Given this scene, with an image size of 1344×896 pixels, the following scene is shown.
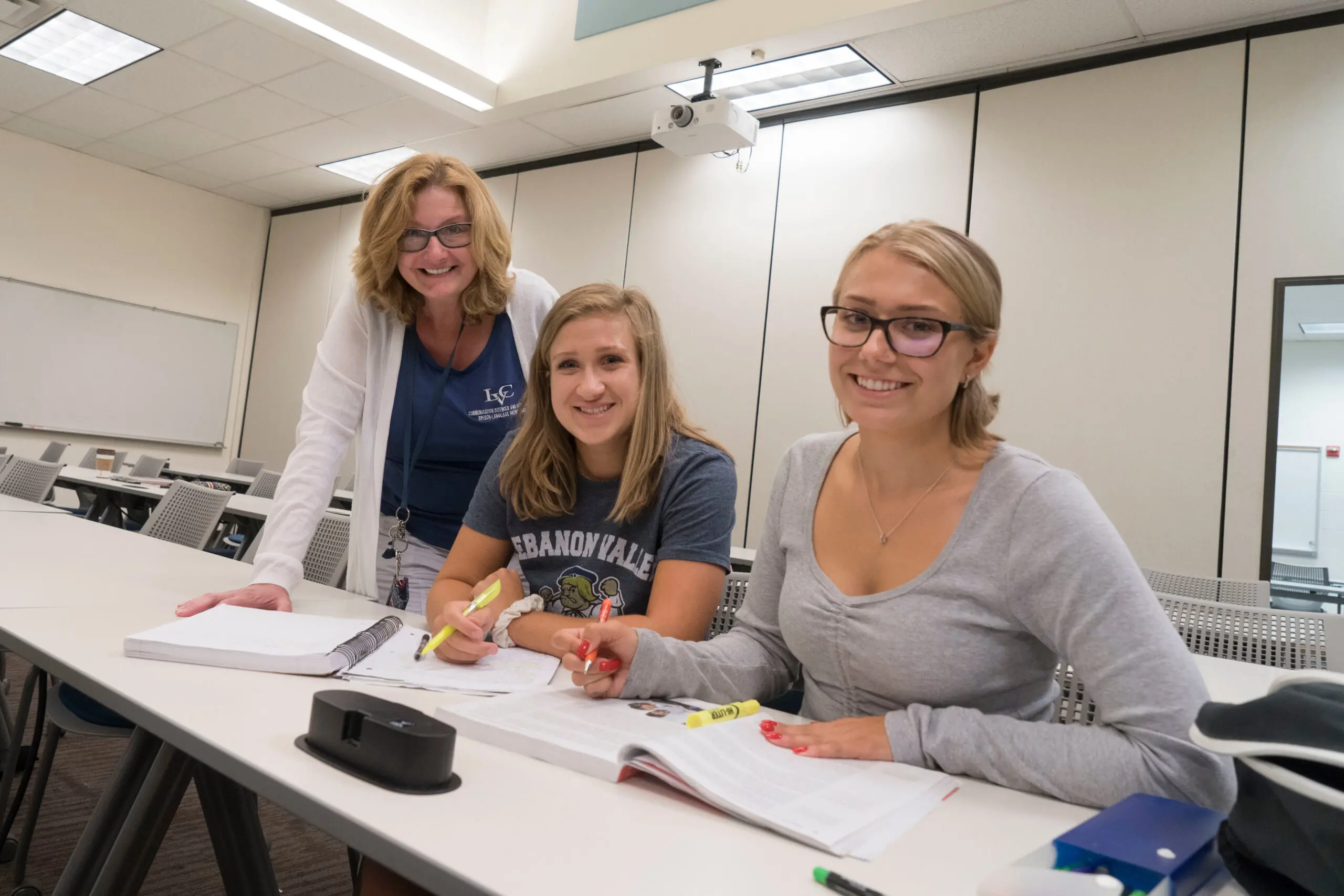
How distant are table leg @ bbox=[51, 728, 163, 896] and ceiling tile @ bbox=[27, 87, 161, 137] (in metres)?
6.98

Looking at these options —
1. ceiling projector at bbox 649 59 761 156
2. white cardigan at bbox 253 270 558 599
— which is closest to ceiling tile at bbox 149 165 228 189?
ceiling projector at bbox 649 59 761 156

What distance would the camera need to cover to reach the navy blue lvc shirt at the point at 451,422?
1.85 metres

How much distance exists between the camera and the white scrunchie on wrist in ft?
4.51

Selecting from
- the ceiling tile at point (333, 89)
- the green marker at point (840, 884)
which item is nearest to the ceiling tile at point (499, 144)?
the ceiling tile at point (333, 89)

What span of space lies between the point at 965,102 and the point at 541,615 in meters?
4.50

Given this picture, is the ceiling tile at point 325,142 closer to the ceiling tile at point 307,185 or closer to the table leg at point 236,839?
the ceiling tile at point 307,185

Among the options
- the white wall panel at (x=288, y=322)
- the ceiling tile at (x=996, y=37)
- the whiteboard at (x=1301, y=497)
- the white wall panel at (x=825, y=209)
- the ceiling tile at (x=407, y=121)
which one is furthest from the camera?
the whiteboard at (x=1301, y=497)

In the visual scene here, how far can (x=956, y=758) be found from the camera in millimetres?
928

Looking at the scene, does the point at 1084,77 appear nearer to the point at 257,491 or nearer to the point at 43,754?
the point at 43,754

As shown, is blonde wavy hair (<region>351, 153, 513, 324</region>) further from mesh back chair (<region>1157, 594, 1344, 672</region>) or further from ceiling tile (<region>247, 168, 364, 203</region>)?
ceiling tile (<region>247, 168, 364, 203</region>)

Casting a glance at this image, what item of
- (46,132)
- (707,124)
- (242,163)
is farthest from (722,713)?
(46,132)

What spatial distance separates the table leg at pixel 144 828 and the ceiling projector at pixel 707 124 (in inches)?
172

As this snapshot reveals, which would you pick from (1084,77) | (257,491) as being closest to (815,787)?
(1084,77)

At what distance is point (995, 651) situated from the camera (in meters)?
1.03
